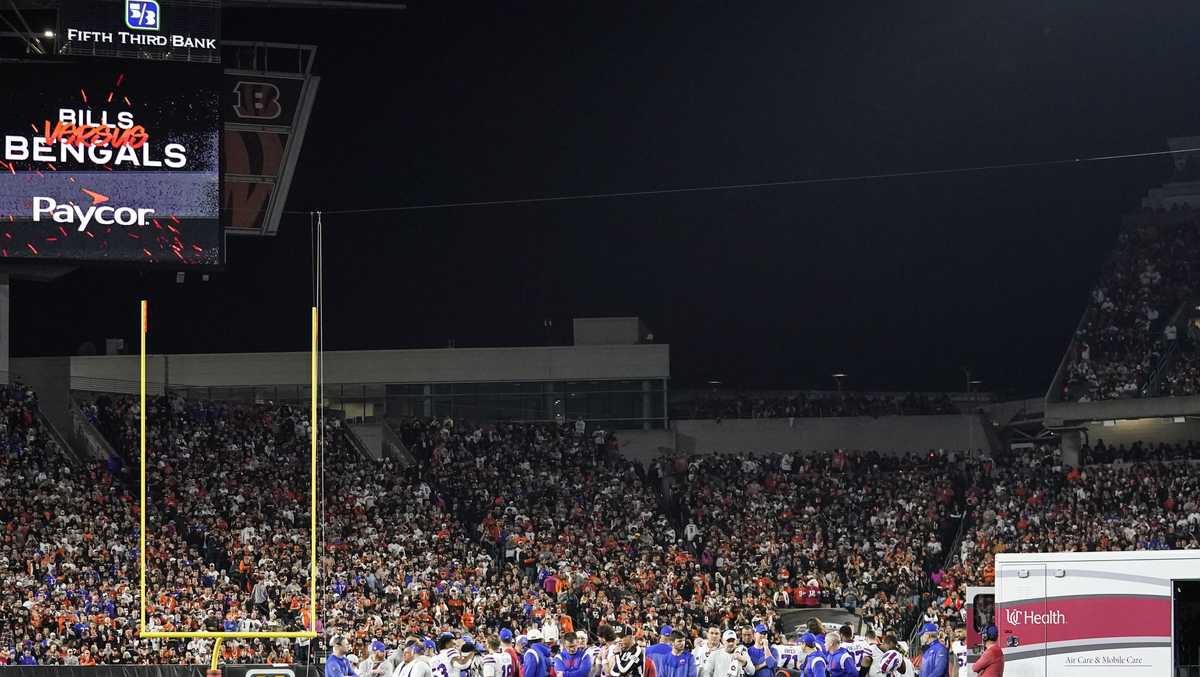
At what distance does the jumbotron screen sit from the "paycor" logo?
0.01 meters

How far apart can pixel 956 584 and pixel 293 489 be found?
1520 cm

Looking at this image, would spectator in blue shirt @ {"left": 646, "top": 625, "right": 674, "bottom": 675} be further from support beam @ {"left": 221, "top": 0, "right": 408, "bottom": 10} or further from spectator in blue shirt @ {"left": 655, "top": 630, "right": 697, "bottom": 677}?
support beam @ {"left": 221, "top": 0, "right": 408, "bottom": 10}

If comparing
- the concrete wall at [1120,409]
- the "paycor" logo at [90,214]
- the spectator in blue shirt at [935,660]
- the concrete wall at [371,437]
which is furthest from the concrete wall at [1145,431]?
the "paycor" logo at [90,214]

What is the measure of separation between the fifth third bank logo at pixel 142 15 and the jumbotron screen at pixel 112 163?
1.61 ft

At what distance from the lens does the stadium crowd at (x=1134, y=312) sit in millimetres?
41844

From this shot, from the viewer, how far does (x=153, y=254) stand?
21.1 meters

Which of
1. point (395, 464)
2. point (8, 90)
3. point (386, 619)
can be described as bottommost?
point (386, 619)

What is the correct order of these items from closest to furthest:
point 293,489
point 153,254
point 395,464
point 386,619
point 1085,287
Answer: point 153,254 < point 386,619 < point 293,489 < point 395,464 < point 1085,287

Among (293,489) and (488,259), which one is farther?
(488,259)

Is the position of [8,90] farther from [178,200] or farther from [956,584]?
[956,584]

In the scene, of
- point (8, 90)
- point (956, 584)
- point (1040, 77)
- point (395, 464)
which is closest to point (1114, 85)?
point (1040, 77)

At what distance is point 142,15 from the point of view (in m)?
21.5

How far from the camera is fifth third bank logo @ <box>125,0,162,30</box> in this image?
70.3ft

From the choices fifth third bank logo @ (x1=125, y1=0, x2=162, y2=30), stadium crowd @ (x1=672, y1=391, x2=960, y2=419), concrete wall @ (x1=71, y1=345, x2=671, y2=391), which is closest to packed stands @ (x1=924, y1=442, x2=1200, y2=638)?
stadium crowd @ (x1=672, y1=391, x2=960, y2=419)
